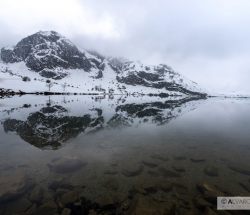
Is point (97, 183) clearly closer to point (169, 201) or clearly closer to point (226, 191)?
point (169, 201)

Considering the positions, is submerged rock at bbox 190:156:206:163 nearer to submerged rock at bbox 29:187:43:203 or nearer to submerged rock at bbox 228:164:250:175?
submerged rock at bbox 228:164:250:175

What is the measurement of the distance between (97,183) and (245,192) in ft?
34.8

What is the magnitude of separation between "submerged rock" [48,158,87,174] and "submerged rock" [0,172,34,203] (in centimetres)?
262

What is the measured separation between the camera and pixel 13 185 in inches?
628

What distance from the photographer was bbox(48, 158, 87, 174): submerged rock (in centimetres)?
1953

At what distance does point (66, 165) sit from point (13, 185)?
5.03 meters

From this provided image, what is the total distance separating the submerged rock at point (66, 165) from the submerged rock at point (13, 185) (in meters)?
2.62

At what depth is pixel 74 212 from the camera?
1342 centimetres

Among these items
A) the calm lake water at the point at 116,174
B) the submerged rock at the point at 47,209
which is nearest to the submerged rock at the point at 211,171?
the calm lake water at the point at 116,174

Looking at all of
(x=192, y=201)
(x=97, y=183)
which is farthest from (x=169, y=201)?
(x=97, y=183)

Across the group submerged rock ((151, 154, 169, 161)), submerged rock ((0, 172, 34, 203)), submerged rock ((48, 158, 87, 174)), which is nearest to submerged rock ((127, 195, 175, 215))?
submerged rock ((0, 172, 34, 203))

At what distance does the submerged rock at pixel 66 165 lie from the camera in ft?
64.1

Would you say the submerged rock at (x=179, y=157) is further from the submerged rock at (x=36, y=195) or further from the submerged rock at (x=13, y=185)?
the submerged rock at (x=13, y=185)

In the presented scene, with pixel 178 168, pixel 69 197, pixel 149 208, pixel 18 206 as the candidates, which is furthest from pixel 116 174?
pixel 18 206
